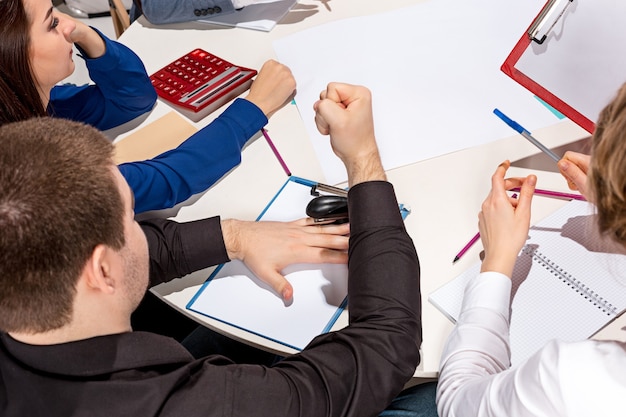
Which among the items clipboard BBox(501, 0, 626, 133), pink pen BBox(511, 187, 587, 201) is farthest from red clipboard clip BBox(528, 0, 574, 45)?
pink pen BBox(511, 187, 587, 201)

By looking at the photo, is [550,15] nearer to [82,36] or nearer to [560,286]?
[560,286]

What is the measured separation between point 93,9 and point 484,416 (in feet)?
6.82

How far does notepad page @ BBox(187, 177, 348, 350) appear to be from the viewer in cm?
98

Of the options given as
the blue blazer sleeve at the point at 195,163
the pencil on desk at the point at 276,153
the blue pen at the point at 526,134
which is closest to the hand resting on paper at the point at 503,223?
the blue pen at the point at 526,134

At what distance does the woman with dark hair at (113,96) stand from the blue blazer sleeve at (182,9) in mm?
195

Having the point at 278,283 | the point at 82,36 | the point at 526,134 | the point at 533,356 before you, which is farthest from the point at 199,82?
the point at 533,356

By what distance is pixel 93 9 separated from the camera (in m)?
2.34

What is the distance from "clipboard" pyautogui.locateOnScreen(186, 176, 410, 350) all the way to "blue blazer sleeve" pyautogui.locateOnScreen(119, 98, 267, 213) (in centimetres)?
19

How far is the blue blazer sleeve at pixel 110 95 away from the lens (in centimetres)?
135

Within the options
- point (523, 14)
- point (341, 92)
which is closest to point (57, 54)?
point (341, 92)

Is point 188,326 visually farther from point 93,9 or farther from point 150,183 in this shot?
point 93,9

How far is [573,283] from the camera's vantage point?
0.97 meters

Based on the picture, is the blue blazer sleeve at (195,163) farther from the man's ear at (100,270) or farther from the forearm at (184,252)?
the man's ear at (100,270)

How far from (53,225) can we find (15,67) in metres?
0.60
